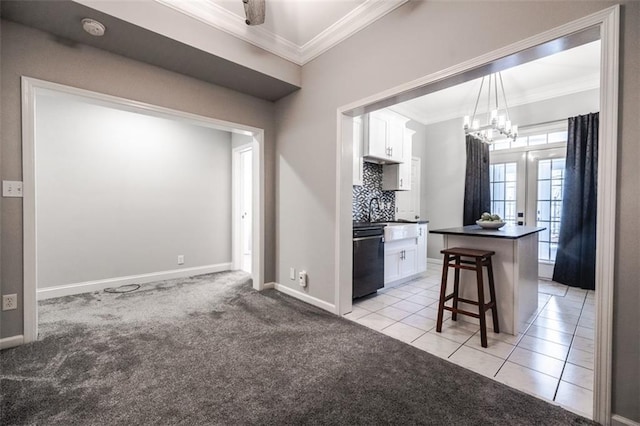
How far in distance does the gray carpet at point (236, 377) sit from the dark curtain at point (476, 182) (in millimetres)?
3587

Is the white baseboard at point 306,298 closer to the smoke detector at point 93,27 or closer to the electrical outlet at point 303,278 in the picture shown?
the electrical outlet at point 303,278

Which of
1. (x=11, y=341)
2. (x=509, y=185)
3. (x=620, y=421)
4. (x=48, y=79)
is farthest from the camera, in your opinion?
(x=509, y=185)

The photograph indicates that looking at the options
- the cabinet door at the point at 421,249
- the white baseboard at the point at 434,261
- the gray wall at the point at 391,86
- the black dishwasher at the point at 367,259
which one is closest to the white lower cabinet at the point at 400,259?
the cabinet door at the point at 421,249

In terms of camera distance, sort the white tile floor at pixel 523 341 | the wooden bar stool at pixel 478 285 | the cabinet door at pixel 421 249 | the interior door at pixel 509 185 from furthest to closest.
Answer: the interior door at pixel 509 185 → the cabinet door at pixel 421 249 → the wooden bar stool at pixel 478 285 → the white tile floor at pixel 523 341

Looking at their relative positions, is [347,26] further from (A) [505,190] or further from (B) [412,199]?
(A) [505,190]

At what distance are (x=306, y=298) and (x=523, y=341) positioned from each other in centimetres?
211

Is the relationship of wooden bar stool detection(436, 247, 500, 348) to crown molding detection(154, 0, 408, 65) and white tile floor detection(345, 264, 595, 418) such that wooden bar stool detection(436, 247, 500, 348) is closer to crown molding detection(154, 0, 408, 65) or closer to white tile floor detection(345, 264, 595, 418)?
white tile floor detection(345, 264, 595, 418)

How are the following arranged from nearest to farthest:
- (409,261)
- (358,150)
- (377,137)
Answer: (358,150)
(377,137)
(409,261)

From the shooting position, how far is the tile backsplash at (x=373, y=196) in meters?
4.38

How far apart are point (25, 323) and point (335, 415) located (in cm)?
259

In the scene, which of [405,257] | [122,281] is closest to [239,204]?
[122,281]

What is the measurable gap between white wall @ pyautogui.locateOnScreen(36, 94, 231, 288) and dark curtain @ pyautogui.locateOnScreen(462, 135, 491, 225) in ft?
14.3

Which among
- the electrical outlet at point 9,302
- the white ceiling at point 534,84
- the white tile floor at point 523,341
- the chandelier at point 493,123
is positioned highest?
the white ceiling at point 534,84

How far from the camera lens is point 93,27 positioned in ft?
7.13
